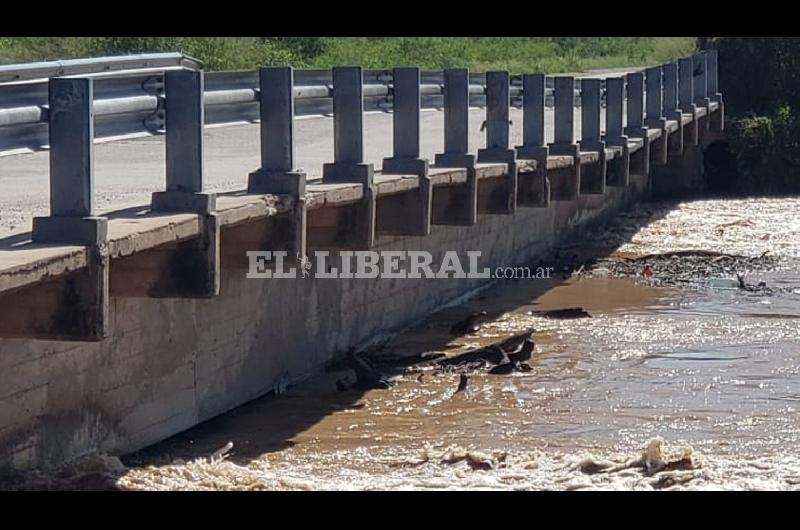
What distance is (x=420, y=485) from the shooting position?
1073 cm

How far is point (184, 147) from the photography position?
10102 millimetres

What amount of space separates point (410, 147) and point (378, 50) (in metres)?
28.0

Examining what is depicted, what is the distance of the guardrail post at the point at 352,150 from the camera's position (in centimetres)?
1277

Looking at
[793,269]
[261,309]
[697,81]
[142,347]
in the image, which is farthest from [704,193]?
[142,347]

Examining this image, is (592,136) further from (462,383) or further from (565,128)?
(462,383)

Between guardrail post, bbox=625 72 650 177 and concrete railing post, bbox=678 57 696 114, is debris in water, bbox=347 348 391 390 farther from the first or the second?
concrete railing post, bbox=678 57 696 114

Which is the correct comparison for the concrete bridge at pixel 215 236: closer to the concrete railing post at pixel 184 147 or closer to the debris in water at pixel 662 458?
the concrete railing post at pixel 184 147

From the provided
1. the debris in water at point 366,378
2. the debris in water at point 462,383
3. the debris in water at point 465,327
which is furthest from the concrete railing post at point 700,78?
the debris in water at point 366,378

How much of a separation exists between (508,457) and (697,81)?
2017 cm

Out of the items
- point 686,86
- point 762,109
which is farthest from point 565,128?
point 762,109

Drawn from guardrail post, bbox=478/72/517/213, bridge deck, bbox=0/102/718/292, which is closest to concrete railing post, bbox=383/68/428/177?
bridge deck, bbox=0/102/718/292

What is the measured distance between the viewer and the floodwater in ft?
36.1

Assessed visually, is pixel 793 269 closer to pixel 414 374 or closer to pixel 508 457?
pixel 414 374

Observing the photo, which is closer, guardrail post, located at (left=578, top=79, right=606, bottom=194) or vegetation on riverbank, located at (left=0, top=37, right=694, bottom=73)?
guardrail post, located at (left=578, top=79, right=606, bottom=194)
